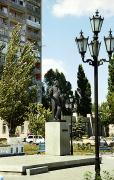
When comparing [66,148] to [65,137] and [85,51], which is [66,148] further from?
[85,51]

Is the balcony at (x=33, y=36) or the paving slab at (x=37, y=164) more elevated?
the balcony at (x=33, y=36)

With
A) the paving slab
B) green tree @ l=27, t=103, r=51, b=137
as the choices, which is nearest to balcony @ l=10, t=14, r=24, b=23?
green tree @ l=27, t=103, r=51, b=137

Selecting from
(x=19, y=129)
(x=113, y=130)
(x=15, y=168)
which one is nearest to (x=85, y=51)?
(x=15, y=168)

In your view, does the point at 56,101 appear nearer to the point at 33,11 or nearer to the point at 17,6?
the point at 17,6

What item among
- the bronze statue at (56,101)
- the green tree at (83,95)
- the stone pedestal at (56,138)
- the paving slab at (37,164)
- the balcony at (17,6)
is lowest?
the paving slab at (37,164)

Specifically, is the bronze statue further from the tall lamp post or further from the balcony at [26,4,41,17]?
the balcony at [26,4,41,17]

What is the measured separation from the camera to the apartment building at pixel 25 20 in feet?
264

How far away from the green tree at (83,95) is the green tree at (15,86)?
102ft

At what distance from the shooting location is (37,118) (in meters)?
57.0

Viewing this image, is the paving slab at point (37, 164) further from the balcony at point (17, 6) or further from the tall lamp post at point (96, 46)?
the balcony at point (17, 6)

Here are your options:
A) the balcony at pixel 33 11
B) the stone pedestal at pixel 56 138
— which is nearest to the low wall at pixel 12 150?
the stone pedestal at pixel 56 138

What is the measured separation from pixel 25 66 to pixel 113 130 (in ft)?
126

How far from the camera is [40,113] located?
5997 centimetres

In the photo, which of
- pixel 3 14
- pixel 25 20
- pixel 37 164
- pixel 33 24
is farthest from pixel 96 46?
pixel 33 24
